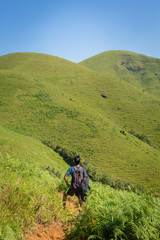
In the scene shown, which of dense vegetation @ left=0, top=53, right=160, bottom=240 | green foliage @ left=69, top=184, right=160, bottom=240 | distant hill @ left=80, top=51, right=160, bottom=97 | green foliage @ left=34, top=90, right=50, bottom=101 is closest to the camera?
green foliage @ left=69, top=184, right=160, bottom=240

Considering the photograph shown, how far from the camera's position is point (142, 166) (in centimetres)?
3534

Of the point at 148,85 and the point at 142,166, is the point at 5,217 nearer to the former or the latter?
the point at 142,166

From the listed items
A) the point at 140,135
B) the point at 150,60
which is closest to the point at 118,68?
the point at 150,60

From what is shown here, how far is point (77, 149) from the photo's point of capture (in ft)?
121

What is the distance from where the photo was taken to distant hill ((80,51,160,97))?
440 feet

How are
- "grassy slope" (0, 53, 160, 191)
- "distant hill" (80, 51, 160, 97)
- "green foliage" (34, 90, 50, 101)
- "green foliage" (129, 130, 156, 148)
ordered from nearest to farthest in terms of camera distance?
"grassy slope" (0, 53, 160, 191) → "green foliage" (129, 130, 156, 148) → "green foliage" (34, 90, 50, 101) → "distant hill" (80, 51, 160, 97)

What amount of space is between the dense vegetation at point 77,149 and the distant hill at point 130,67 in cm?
5942

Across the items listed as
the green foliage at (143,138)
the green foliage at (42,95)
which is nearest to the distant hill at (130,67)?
the green foliage at (143,138)

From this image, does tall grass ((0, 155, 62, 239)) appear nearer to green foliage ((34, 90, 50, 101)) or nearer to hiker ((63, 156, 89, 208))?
hiker ((63, 156, 89, 208))

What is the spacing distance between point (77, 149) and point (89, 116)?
49.8 ft

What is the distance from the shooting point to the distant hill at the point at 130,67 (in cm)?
13404

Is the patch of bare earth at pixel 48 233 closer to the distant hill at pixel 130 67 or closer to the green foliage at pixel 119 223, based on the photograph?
the green foliage at pixel 119 223

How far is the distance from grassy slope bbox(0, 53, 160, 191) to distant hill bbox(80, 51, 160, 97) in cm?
6084

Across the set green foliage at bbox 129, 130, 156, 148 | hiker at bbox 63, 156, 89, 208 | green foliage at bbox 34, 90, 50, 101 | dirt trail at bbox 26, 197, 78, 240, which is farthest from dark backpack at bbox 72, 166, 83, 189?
green foliage at bbox 34, 90, 50, 101
